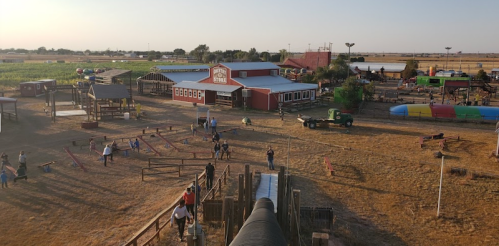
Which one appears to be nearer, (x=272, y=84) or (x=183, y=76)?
(x=272, y=84)

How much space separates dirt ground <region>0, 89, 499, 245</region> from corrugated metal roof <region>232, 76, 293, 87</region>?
12608mm

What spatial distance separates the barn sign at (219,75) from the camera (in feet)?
143

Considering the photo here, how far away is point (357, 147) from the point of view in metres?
23.9

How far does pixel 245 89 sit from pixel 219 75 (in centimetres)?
517

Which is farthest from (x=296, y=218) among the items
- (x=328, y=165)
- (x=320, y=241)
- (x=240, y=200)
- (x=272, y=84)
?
(x=272, y=84)

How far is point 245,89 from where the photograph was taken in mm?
40375

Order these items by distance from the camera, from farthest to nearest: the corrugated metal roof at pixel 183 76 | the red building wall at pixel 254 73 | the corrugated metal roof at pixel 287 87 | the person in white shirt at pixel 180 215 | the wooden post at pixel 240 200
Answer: the corrugated metal roof at pixel 183 76 < the red building wall at pixel 254 73 < the corrugated metal roof at pixel 287 87 < the person in white shirt at pixel 180 215 < the wooden post at pixel 240 200

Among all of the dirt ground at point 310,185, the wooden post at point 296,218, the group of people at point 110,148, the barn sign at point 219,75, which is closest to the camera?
the wooden post at point 296,218

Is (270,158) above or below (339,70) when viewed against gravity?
below

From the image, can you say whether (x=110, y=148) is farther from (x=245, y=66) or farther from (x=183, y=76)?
(x=183, y=76)

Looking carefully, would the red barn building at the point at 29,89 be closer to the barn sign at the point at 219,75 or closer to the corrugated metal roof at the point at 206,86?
the corrugated metal roof at the point at 206,86

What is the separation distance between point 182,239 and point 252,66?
37080mm

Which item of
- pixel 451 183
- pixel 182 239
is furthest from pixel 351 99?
pixel 182 239

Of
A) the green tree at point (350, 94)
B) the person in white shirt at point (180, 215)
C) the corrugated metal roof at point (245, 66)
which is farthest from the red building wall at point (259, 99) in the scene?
the person in white shirt at point (180, 215)
